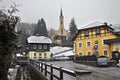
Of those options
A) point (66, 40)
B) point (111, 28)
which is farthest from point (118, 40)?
point (66, 40)

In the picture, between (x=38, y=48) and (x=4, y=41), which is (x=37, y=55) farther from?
(x=4, y=41)

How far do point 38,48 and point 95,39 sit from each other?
A: 23.8 m

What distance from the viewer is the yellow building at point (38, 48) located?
226 ft

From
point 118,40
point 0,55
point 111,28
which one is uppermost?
point 111,28

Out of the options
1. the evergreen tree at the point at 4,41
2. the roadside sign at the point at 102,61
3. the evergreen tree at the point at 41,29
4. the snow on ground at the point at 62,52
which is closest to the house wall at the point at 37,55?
the snow on ground at the point at 62,52

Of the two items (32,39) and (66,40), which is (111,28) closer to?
(32,39)

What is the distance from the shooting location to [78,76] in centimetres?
533

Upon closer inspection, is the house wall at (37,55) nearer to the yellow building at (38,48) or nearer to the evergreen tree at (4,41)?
the yellow building at (38,48)

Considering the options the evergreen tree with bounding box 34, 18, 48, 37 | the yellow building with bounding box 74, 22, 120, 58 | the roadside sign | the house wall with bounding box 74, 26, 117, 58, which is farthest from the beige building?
the roadside sign

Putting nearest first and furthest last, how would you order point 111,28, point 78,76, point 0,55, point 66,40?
point 78,76
point 0,55
point 111,28
point 66,40

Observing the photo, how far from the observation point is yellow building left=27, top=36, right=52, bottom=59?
2712 inches

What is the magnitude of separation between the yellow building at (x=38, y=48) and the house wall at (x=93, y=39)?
618 inches

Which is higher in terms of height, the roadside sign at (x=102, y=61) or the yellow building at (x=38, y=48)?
the yellow building at (x=38, y=48)

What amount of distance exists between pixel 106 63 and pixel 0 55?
23109 mm
